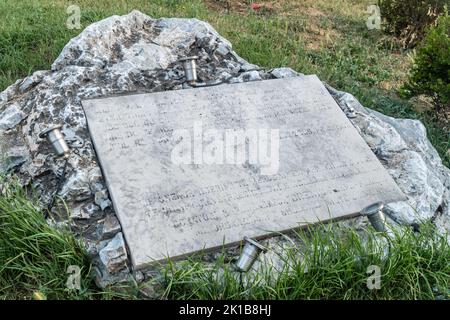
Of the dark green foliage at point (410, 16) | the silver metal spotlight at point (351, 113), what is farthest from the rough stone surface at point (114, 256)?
the dark green foliage at point (410, 16)

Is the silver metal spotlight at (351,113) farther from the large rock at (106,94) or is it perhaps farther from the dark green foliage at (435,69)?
the dark green foliage at (435,69)

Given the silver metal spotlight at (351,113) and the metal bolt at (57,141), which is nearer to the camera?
the metal bolt at (57,141)

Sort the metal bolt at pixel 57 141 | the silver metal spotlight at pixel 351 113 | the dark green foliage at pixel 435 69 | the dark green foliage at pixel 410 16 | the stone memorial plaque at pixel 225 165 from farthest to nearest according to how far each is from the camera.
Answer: the dark green foliage at pixel 410 16
the dark green foliage at pixel 435 69
the silver metal spotlight at pixel 351 113
the metal bolt at pixel 57 141
the stone memorial plaque at pixel 225 165

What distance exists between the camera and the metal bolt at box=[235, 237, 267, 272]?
9.85 feet

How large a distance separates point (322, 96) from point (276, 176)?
1006mm

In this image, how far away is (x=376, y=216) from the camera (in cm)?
332

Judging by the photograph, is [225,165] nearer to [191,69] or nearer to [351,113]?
[191,69]

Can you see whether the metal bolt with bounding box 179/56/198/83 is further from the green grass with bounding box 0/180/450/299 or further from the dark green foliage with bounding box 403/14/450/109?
the dark green foliage with bounding box 403/14/450/109

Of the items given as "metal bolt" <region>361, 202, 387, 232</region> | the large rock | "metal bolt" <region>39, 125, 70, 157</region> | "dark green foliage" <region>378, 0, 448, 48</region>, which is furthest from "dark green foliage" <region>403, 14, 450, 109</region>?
"metal bolt" <region>39, 125, 70, 157</region>

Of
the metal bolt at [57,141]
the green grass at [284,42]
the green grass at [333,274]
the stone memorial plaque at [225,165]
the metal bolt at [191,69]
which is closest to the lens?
the green grass at [333,274]

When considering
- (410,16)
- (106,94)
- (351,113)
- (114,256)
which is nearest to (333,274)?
(114,256)

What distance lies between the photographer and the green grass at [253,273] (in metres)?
2.91

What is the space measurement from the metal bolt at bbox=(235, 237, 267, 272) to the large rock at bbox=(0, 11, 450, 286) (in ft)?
2.18

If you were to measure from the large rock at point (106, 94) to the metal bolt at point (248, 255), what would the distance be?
2.18 ft
